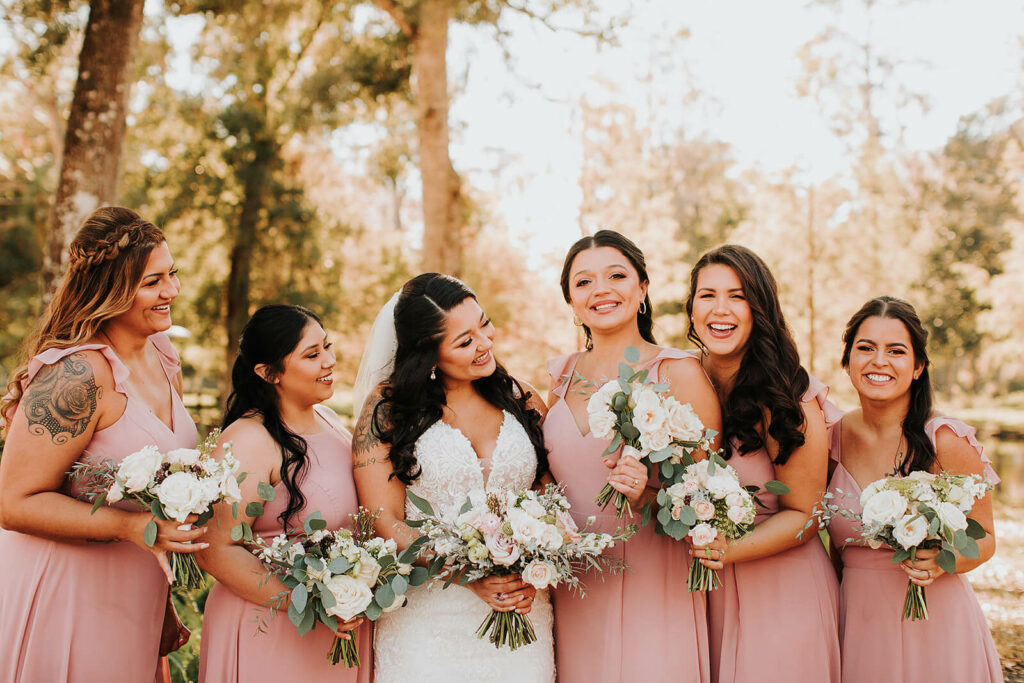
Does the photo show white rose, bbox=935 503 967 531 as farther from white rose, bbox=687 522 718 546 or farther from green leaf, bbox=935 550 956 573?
white rose, bbox=687 522 718 546

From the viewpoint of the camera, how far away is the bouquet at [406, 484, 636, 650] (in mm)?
3486

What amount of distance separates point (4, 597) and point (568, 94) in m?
15.2

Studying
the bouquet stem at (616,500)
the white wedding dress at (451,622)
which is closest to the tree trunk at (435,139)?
the white wedding dress at (451,622)

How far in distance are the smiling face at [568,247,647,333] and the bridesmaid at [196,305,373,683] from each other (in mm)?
1510

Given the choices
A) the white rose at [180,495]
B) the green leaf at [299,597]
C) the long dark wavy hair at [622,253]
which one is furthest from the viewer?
the long dark wavy hair at [622,253]

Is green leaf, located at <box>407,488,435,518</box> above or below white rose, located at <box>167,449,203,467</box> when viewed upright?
below

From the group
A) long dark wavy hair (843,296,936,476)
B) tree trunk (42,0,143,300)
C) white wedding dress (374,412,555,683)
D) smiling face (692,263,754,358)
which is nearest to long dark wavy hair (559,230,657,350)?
smiling face (692,263,754,358)

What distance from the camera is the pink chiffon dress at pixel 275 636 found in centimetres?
379

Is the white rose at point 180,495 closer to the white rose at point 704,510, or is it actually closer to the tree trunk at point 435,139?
the white rose at point 704,510

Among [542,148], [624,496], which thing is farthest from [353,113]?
[624,496]

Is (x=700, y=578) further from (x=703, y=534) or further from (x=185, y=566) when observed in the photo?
(x=185, y=566)

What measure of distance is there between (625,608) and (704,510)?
0.90 m

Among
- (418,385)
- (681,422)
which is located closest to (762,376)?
(681,422)

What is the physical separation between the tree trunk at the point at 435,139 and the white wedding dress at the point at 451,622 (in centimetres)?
699
